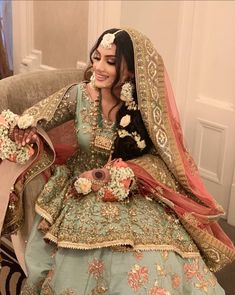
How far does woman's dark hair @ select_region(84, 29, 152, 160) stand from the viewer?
5.47ft


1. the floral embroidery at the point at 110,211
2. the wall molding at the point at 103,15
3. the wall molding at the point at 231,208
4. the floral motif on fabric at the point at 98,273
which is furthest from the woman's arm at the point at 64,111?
the wall molding at the point at 231,208

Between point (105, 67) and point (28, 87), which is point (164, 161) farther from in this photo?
point (28, 87)

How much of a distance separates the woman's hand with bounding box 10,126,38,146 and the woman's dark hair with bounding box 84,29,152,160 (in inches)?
11.7

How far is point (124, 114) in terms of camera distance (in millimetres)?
1724

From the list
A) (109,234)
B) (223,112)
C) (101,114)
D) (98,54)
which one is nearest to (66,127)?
(101,114)

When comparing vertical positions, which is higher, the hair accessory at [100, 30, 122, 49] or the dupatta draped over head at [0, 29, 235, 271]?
the hair accessory at [100, 30, 122, 49]

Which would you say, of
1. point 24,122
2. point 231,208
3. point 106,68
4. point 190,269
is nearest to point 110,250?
point 190,269

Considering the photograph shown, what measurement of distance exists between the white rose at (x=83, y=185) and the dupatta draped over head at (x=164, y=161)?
170 millimetres

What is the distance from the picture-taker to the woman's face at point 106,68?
1.67 meters

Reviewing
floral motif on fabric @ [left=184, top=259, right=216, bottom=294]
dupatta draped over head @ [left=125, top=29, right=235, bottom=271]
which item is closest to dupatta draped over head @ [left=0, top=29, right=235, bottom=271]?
dupatta draped over head @ [left=125, top=29, right=235, bottom=271]

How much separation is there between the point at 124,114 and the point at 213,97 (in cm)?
111

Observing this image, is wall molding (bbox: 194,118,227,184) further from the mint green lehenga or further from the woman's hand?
the woman's hand

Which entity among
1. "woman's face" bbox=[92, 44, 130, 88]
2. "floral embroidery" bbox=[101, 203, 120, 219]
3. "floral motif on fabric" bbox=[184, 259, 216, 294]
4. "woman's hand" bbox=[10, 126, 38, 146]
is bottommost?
"floral motif on fabric" bbox=[184, 259, 216, 294]

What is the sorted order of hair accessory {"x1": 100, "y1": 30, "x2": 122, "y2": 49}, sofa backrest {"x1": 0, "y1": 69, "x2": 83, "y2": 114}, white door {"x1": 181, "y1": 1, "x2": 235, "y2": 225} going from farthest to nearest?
white door {"x1": 181, "y1": 1, "x2": 235, "y2": 225}, sofa backrest {"x1": 0, "y1": 69, "x2": 83, "y2": 114}, hair accessory {"x1": 100, "y1": 30, "x2": 122, "y2": 49}
